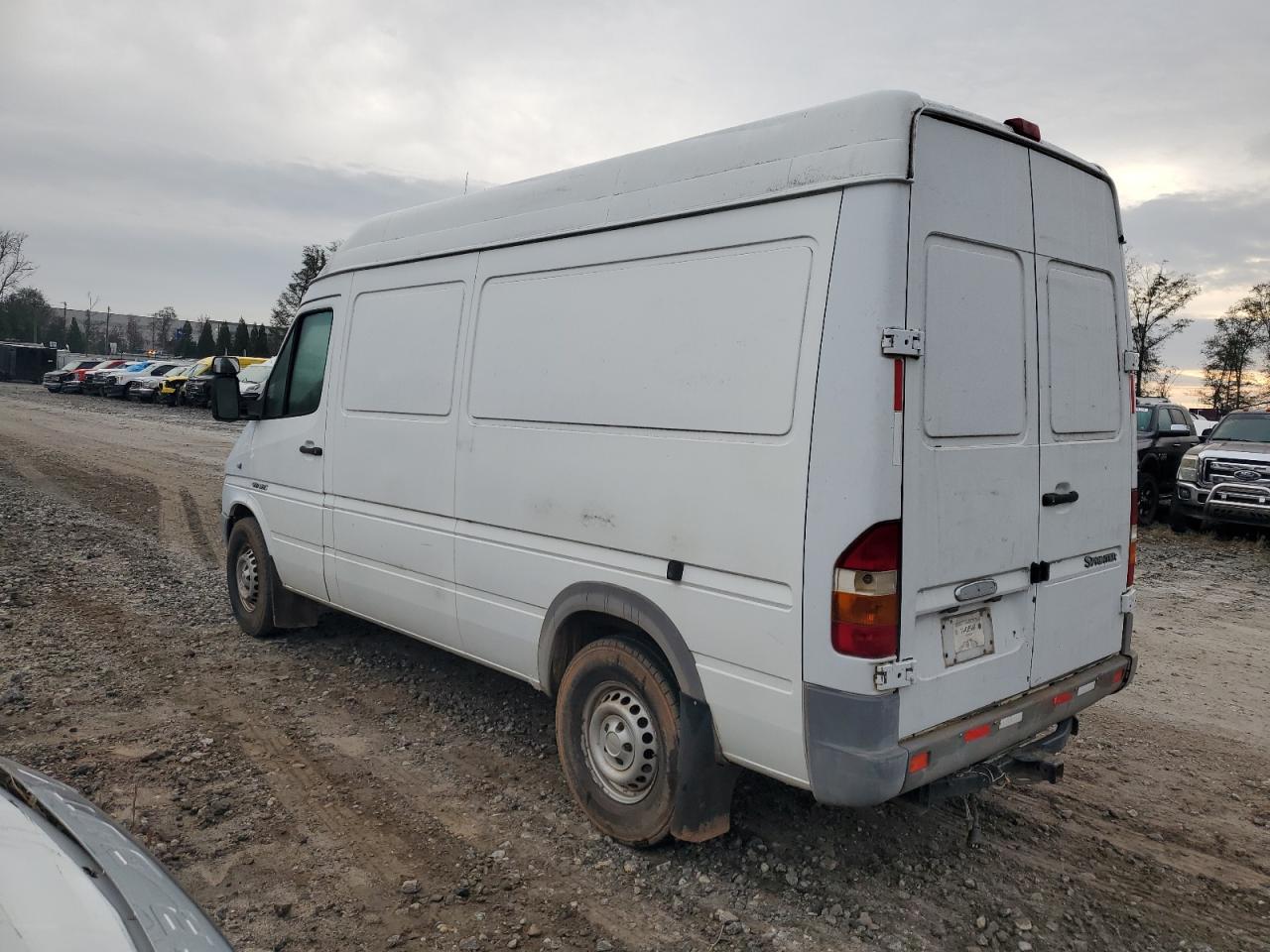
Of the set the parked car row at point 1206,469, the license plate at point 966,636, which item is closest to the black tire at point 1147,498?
the parked car row at point 1206,469

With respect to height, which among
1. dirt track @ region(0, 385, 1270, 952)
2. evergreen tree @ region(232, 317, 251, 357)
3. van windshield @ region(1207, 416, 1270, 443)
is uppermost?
evergreen tree @ region(232, 317, 251, 357)

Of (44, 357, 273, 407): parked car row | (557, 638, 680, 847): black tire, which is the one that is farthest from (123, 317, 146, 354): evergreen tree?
(557, 638, 680, 847): black tire

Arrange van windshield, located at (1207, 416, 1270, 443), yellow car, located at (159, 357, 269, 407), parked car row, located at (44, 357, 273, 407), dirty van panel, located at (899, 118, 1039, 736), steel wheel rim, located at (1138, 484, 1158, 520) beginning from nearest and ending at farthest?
dirty van panel, located at (899, 118, 1039, 736)
van windshield, located at (1207, 416, 1270, 443)
steel wheel rim, located at (1138, 484, 1158, 520)
parked car row, located at (44, 357, 273, 407)
yellow car, located at (159, 357, 269, 407)

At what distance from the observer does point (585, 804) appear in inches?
154

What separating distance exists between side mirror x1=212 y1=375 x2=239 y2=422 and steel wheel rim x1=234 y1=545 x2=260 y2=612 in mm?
999

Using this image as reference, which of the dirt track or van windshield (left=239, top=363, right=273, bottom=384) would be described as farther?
van windshield (left=239, top=363, right=273, bottom=384)

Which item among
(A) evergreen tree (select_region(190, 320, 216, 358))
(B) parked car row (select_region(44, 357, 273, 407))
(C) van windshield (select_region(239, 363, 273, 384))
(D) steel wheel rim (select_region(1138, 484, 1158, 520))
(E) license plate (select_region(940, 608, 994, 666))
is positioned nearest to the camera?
(E) license plate (select_region(940, 608, 994, 666))

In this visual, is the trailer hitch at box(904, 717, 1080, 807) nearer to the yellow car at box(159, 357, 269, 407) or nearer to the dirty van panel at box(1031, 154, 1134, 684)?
the dirty van panel at box(1031, 154, 1134, 684)

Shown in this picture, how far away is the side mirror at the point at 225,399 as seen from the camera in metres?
5.92

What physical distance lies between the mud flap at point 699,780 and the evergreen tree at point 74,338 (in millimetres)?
79402

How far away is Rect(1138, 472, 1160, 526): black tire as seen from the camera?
42.6 feet

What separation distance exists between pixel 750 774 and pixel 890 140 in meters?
2.85

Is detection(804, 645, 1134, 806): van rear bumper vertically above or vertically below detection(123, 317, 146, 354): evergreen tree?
below

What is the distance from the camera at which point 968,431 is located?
126 inches
